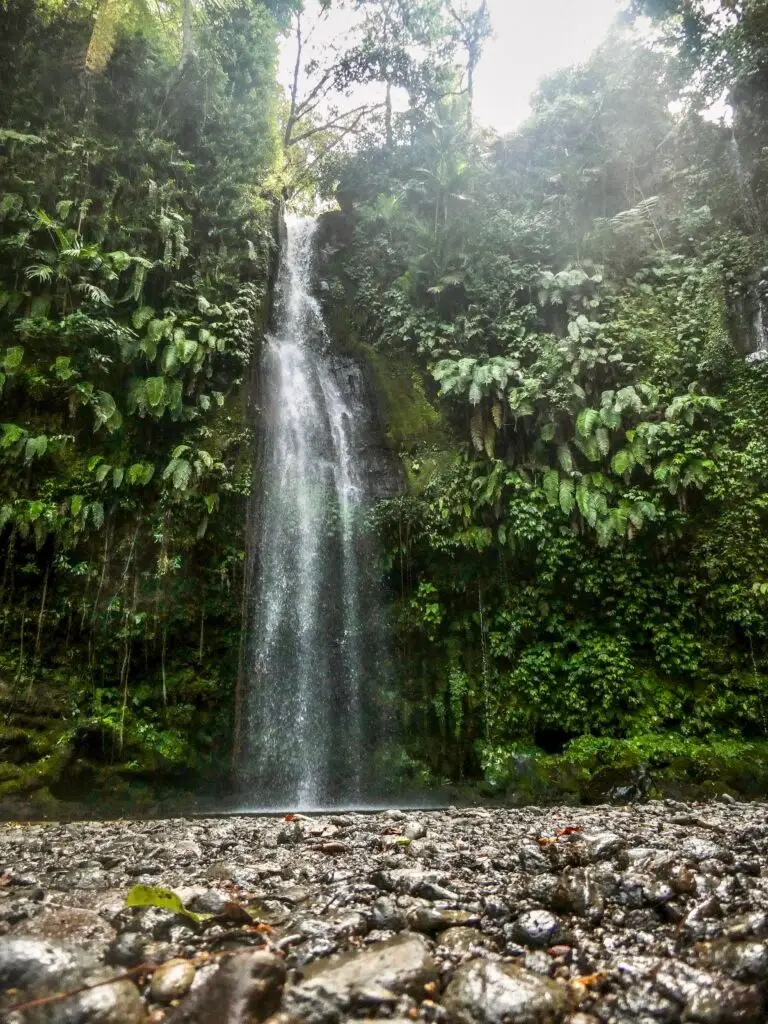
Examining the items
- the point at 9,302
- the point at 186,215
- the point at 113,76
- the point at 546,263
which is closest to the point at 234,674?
the point at 9,302

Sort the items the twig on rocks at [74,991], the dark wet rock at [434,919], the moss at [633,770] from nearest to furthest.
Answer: the twig on rocks at [74,991], the dark wet rock at [434,919], the moss at [633,770]

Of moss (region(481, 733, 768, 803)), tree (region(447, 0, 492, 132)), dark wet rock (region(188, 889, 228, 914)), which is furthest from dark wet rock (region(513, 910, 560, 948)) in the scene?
tree (region(447, 0, 492, 132))

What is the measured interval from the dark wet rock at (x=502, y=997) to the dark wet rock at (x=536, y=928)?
0.32 m

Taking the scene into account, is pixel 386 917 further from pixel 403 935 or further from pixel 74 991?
pixel 74 991

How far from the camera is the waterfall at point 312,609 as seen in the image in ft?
28.7

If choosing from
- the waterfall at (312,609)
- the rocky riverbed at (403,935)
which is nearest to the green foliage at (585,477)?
the waterfall at (312,609)

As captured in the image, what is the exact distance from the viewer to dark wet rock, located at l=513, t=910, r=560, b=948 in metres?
2.08

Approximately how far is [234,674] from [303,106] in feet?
62.5

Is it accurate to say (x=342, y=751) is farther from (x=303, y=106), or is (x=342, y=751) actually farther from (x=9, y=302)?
(x=303, y=106)

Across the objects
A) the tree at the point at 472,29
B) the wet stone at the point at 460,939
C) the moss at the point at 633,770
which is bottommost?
the moss at the point at 633,770

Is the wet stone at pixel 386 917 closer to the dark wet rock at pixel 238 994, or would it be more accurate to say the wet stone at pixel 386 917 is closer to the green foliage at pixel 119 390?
the dark wet rock at pixel 238 994

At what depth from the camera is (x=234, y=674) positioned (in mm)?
9445

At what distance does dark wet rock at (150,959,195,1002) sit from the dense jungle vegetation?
7.37 metres

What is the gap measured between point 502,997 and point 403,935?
519 millimetres
